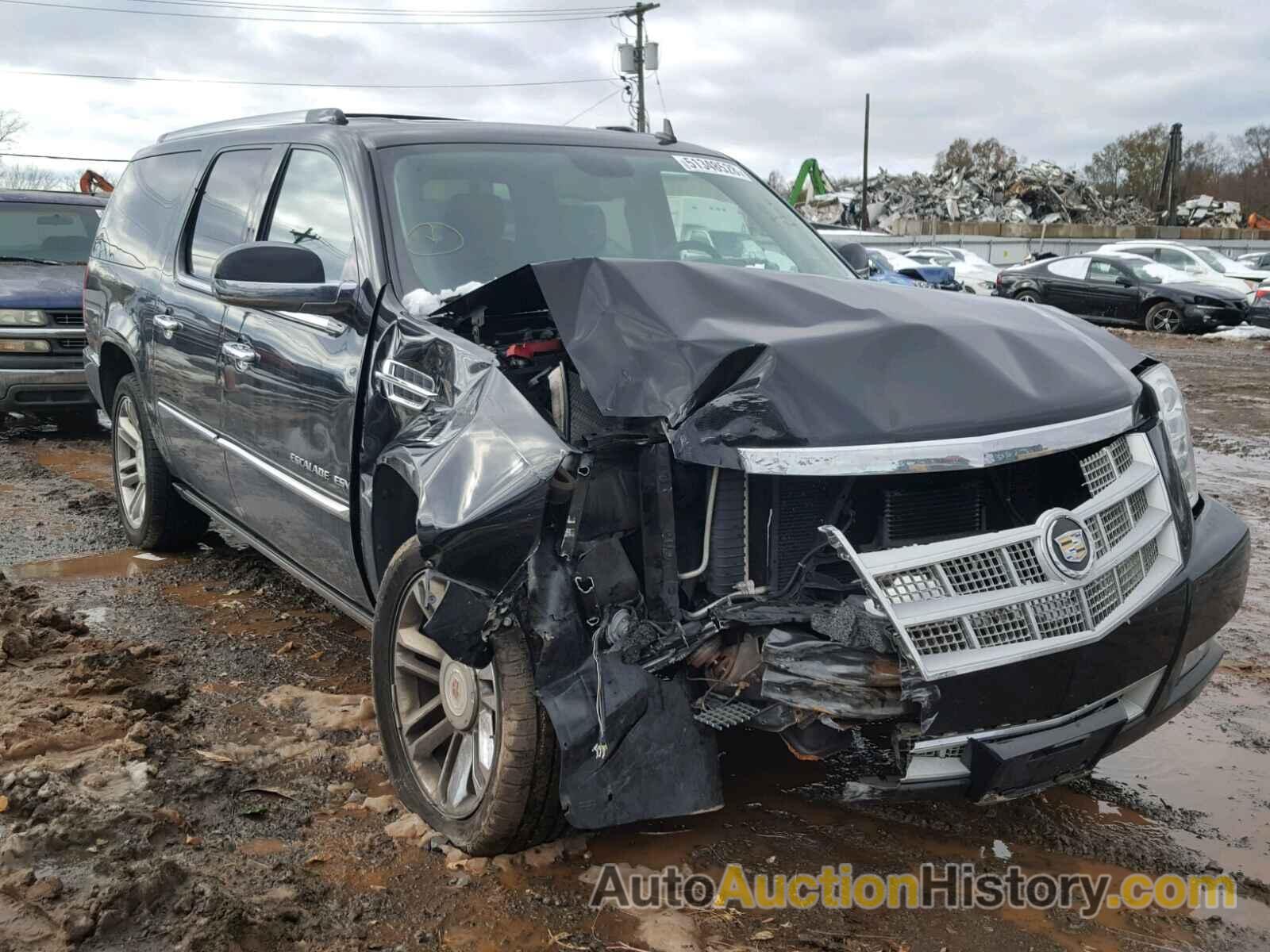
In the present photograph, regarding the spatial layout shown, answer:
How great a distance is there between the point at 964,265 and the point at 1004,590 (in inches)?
1000

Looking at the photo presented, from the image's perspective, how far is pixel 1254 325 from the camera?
19.2 m

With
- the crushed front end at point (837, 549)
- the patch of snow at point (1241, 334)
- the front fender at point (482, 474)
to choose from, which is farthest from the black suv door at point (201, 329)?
the patch of snow at point (1241, 334)

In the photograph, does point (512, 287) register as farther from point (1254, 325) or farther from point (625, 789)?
point (1254, 325)

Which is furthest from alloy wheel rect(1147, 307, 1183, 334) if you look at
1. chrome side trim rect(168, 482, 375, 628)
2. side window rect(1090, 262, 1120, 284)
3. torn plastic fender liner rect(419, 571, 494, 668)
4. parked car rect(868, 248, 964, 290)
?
torn plastic fender liner rect(419, 571, 494, 668)

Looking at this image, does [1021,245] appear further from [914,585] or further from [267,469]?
[914,585]

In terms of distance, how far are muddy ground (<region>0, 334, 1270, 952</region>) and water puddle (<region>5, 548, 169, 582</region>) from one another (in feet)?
2.63

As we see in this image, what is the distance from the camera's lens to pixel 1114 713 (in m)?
2.63

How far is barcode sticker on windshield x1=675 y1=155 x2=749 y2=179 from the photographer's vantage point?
438cm

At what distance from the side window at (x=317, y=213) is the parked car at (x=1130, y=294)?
1636 cm

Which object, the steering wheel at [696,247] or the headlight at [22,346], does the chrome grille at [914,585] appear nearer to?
the steering wheel at [696,247]

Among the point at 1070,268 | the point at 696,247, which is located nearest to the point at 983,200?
the point at 1070,268

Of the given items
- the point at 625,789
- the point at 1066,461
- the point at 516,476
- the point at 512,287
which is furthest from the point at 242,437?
the point at 1066,461

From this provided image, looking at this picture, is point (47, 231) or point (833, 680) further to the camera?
point (47, 231)

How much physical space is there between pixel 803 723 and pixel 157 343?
3627mm
